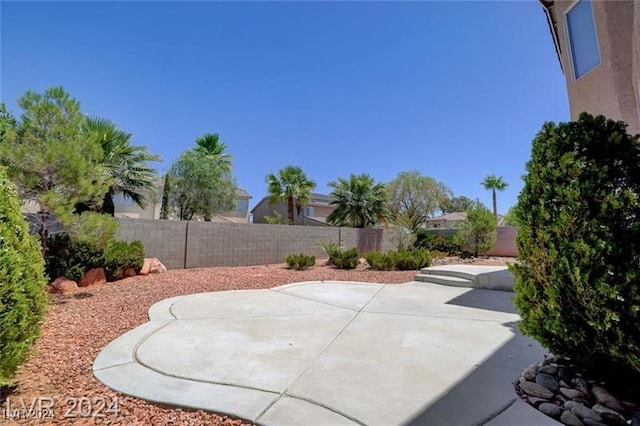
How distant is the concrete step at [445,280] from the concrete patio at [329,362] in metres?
2.46

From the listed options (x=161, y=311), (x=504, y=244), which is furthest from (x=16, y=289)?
(x=504, y=244)

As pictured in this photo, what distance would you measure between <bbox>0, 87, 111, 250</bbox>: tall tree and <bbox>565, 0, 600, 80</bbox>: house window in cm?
1003

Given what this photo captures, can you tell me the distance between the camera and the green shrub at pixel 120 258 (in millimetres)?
7518

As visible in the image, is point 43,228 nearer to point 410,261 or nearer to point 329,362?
point 329,362

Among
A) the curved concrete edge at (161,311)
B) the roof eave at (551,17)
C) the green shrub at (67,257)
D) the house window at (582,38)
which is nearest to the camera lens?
the curved concrete edge at (161,311)

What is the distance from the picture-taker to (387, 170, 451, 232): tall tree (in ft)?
90.2

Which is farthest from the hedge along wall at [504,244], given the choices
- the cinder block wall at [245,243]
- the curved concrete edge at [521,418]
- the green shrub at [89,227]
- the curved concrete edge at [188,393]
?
the curved concrete edge at [188,393]

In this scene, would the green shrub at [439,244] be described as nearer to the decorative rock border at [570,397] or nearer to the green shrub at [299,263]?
the green shrub at [299,263]

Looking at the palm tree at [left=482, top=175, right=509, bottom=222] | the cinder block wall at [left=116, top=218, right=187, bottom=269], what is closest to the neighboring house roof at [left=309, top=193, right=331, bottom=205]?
the palm tree at [left=482, top=175, right=509, bottom=222]

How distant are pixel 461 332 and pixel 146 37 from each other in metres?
9.12

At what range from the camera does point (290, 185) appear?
20719mm

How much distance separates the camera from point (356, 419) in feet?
7.01

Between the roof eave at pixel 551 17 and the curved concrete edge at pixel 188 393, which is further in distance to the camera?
the roof eave at pixel 551 17

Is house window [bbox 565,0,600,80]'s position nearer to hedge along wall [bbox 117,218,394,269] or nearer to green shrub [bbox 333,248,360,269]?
green shrub [bbox 333,248,360,269]
